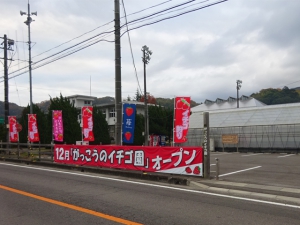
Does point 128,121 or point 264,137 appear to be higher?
point 128,121

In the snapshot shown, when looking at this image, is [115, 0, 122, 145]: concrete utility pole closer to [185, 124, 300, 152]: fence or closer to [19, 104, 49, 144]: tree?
[185, 124, 300, 152]: fence

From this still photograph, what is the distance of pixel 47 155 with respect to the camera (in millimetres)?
17297

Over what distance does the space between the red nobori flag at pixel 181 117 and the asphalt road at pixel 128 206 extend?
1101 cm

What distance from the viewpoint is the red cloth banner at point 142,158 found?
35.6ft

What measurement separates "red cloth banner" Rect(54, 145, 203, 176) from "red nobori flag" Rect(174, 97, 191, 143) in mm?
7939

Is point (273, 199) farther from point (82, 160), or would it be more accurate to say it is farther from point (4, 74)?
point (4, 74)

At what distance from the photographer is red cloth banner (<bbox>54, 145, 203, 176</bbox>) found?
10844 millimetres

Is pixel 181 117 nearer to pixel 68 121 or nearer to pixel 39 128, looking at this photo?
pixel 68 121

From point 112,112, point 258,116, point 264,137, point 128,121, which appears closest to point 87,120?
point 128,121

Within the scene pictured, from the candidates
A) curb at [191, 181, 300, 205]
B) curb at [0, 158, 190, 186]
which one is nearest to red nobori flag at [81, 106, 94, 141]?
curb at [0, 158, 190, 186]

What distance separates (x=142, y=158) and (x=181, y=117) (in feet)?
29.9

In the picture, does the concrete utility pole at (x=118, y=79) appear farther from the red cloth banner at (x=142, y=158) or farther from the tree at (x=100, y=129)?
the tree at (x=100, y=129)

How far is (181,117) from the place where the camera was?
20672 millimetres

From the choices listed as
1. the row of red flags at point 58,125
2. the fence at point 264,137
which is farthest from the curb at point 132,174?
the fence at point 264,137
